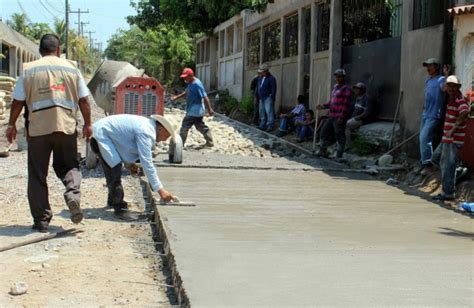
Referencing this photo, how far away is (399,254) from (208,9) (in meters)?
26.1

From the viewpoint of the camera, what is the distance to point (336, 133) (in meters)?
13.3

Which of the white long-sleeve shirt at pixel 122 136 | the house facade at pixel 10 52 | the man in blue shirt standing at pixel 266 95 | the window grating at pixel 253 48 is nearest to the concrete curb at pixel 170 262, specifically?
the white long-sleeve shirt at pixel 122 136

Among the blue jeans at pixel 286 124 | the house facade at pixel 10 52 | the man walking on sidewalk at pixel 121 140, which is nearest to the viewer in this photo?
the man walking on sidewalk at pixel 121 140

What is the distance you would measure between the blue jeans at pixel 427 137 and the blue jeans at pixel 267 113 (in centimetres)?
873

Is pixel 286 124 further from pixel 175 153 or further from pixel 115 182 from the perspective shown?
pixel 115 182

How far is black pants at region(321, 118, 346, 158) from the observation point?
13159 mm

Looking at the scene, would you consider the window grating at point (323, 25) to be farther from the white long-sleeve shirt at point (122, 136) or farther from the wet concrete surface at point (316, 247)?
the white long-sleeve shirt at point (122, 136)

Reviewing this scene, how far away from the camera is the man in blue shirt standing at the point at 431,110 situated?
10.4 meters

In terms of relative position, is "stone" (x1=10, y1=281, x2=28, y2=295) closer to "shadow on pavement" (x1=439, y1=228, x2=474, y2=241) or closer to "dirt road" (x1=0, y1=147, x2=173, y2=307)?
"dirt road" (x1=0, y1=147, x2=173, y2=307)

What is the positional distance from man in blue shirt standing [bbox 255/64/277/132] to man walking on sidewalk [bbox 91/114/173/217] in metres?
11.6

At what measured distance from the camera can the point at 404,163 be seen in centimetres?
1170

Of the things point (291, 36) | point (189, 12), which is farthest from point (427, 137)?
point (189, 12)

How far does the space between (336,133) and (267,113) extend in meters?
6.15

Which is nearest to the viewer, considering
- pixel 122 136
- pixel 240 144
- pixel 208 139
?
pixel 122 136
